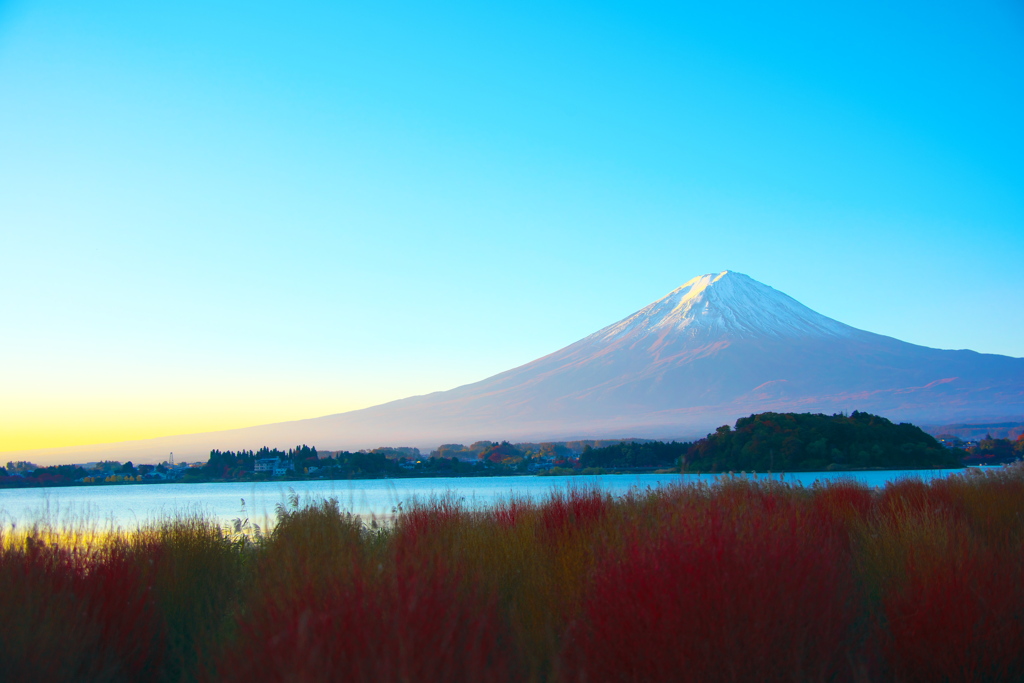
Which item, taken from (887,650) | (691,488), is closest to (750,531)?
(887,650)

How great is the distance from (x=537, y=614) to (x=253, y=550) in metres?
3.06

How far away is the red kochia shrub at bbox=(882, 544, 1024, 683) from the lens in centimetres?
461

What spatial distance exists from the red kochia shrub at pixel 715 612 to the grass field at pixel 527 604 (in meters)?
0.01

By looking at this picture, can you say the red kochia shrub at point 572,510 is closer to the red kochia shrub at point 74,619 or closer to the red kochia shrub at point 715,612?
the red kochia shrub at point 715,612

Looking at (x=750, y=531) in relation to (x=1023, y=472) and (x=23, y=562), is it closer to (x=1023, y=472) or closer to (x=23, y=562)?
(x=23, y=562)

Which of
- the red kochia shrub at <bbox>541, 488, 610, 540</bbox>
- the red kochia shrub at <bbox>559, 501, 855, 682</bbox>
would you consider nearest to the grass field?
the red kochia shrub at <bbox>559, 501, 855, 682</bbox>

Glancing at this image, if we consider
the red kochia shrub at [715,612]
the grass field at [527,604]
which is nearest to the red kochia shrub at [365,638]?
the grass field at [527,604]

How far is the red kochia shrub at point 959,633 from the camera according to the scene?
461cm

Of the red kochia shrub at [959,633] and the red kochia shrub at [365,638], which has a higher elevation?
the red kochia shrub at [365,638]

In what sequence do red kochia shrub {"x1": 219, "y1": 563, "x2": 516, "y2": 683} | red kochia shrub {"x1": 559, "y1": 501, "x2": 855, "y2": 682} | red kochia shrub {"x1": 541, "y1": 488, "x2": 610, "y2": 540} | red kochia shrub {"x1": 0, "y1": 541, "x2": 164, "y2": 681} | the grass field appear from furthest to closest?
red kochia shrub {"x1": 541, "y1": 488, "x2": 610, "y2": 540}, red kochia shrub {"x1": 0, "y1": 541, "x2": 164, "y2": 681}, red kochia shrub {"x1": 559, "y1": 501, "x2": 855, "y2": 682}, the grass field, red kochia shrub {"x1": 219, "y1": 563, "x2": 516, "y2": 683}

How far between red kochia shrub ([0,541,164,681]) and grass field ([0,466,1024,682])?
1cm

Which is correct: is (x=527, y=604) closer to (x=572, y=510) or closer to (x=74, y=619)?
(x=572, y=510)

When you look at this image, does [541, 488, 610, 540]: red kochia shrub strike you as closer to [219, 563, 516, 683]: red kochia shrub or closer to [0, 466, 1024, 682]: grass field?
[0, 466, 1024, 682]: grass field

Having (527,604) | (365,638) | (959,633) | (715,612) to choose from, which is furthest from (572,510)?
(365,638)
